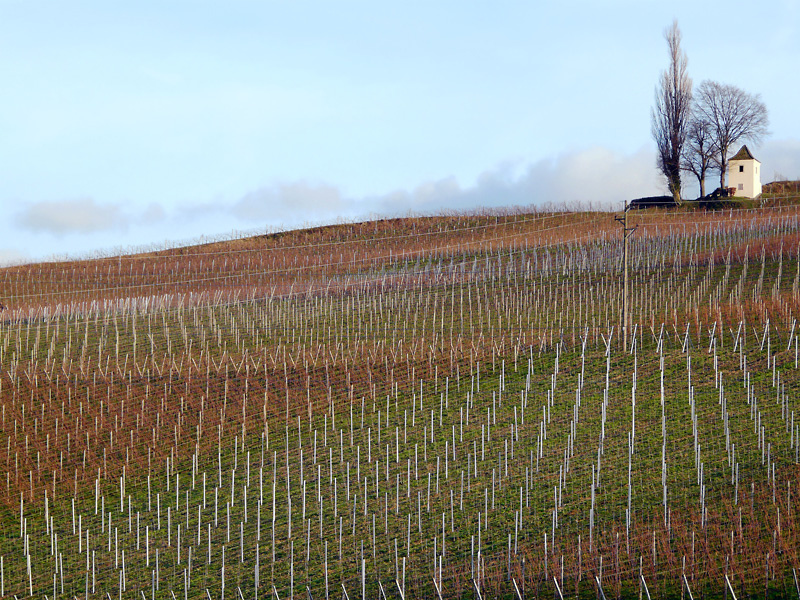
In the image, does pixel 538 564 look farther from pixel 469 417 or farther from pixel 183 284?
pixel 183 284

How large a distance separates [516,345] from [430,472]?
21.8 feet

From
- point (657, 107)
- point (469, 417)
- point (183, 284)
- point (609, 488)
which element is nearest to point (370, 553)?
point (609, 488)

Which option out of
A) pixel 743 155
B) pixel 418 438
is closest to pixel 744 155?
pixel 743 155

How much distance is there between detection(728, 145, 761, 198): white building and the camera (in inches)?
1844

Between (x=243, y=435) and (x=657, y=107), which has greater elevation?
(x=657, y=107)

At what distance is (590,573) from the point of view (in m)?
13.3

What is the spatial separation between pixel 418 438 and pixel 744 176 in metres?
33.4

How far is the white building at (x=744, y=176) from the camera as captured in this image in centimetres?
4684

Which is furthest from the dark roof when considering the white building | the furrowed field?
the furrowed field

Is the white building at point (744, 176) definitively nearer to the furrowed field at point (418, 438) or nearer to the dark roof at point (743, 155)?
the dark roof at point (743, 155)

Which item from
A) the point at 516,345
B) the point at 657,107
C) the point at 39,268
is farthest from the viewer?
the point at 657,107

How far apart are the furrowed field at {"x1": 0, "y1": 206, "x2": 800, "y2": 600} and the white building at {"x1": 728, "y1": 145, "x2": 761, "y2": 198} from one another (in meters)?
15.1

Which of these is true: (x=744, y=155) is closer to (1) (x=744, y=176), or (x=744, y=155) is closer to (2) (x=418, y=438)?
(1) (x=744, y=176)

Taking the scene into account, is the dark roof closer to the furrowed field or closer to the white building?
the white building
